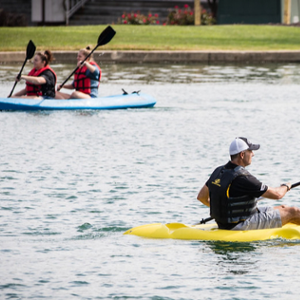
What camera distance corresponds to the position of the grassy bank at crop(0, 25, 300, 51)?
27031mm

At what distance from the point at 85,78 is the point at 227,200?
936 cm

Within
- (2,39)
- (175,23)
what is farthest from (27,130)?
(175,23)

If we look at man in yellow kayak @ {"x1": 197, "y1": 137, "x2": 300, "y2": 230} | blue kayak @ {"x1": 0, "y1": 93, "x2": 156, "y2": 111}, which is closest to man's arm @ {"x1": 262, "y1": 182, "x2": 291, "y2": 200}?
man in yellow kayak @ {"x1": 197, "y1": 137, "x2": 300, "y2": 230}

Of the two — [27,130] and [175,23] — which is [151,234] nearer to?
[27,130]

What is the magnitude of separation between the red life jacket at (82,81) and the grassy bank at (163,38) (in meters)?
10.1

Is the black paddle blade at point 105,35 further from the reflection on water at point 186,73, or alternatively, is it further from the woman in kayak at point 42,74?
the reflection on water at point 186,73

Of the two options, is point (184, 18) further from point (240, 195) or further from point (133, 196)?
point (240, 195)

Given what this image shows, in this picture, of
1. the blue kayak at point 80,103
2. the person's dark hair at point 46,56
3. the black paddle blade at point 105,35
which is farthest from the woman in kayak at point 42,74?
the black paddle blade at point 105,35

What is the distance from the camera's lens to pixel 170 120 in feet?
49.8

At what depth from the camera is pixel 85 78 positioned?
16.0 m

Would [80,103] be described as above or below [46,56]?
below

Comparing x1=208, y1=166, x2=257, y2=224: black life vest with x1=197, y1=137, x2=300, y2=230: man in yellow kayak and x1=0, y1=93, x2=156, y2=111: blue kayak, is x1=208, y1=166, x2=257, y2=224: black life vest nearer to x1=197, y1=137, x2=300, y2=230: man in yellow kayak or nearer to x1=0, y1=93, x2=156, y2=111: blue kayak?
x1=197, y1=137, x2=300, y2=230: man in yellow kayak

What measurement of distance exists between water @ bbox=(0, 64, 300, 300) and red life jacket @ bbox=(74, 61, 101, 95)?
0.48 m

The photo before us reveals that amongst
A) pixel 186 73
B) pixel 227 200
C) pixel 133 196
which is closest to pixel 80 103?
pixel 133 196
